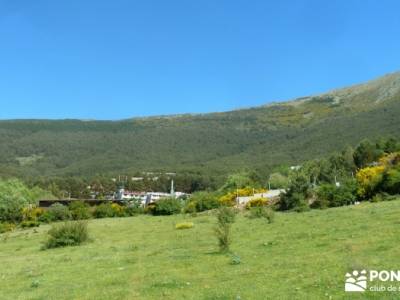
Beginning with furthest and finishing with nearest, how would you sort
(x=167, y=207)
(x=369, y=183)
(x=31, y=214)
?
(x=31, y=214)
(x=167, y=207)
(x=369, y=183)

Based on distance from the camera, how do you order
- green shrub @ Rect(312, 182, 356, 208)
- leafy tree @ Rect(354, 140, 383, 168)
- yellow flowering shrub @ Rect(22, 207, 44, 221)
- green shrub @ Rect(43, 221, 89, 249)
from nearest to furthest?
green shrub @ Rect(43, 221, 89, 249), green shrub @ Rect(312, 182, 356, 208), yellow flowering shrub @ Rect(22, 207, 44, 221), leafy tree @ Rect(354, 140, 383, 168)

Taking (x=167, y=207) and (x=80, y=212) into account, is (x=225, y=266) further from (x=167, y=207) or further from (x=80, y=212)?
(x=80, y=212)

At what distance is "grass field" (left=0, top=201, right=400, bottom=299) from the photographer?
12.3 meters

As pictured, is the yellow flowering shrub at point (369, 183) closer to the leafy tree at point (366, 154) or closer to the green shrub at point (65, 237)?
the green shrub at point (65, 237)

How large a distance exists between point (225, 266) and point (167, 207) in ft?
136

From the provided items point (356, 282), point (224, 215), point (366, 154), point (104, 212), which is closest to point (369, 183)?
point (224, 215)

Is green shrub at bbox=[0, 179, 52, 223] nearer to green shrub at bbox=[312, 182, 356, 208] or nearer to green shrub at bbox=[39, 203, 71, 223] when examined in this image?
green shrub at bbox=[39, 203, 71, 223]

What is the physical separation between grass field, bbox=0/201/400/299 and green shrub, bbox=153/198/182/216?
30132mm

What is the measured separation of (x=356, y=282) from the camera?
1126 centimetres

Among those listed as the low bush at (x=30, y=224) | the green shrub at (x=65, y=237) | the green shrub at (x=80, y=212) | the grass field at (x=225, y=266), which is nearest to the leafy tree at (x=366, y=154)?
the green shrub at (x=80, y=212)

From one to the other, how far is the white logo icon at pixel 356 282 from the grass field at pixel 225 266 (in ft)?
0.55

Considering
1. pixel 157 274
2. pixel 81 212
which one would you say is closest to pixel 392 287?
pixel 157 274

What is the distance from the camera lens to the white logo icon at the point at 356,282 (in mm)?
10836

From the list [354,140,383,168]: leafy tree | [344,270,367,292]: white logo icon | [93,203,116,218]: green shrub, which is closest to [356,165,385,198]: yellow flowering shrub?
[93,203,116,218]: green shrub
